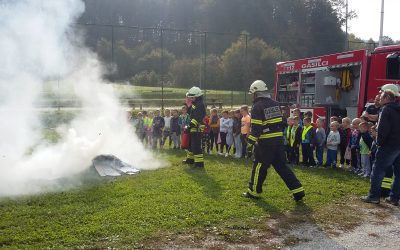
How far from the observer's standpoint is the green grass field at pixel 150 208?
5.19m

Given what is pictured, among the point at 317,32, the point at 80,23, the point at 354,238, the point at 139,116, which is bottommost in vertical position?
the point at 354,238

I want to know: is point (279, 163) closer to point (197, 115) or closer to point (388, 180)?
point (388, 180)

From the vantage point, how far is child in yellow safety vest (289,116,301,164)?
1083 cm

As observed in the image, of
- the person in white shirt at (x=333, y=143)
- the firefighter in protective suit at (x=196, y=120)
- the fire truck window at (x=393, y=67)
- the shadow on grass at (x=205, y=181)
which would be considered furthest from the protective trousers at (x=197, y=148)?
the fire truck window at (x=393, y=67)

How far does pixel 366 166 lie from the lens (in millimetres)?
9445

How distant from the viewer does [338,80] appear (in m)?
14.4

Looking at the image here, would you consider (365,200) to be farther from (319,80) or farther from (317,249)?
(319,80)

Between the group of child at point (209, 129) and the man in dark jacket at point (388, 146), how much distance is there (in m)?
5.01

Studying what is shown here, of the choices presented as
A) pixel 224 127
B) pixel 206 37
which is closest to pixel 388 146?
pixel 224 127

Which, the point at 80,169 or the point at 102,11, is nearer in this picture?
the point at 80,169

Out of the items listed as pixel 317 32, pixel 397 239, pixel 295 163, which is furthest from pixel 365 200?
pixel 317 32

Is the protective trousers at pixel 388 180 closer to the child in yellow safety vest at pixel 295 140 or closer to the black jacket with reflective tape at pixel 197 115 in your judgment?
the child in yellow safety vest at pixel 295 140

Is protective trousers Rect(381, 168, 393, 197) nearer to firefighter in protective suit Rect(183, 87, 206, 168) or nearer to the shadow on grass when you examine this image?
the shadow on grass

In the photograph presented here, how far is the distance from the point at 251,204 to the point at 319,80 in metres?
9.12
